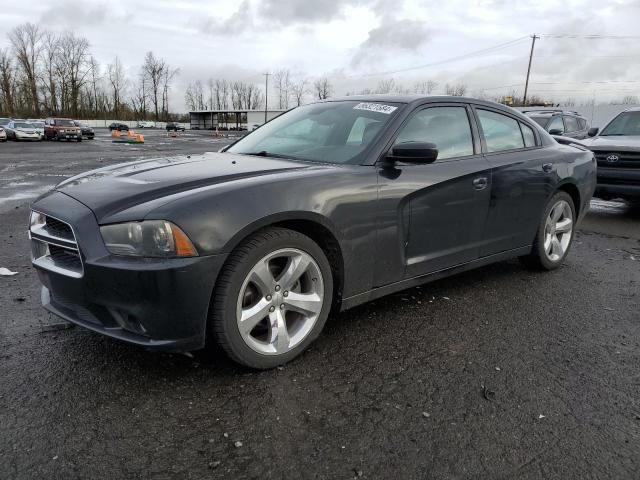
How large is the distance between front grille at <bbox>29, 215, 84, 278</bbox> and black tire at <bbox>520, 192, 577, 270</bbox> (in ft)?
12.2

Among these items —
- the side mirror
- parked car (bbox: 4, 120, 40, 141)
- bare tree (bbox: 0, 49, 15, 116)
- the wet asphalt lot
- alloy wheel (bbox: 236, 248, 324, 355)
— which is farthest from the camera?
bare tree (bbox: 0, 49, 15, 116)

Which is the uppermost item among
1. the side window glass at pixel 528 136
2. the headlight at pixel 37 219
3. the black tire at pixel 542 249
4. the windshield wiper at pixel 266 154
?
the side window glass at pixel 528 136

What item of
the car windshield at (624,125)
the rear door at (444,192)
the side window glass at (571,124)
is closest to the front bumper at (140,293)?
the rear door at (444,192)

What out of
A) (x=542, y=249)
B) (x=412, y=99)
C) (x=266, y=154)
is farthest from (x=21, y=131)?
(x=542, y=249)

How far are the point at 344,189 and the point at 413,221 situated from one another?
1.99 feet

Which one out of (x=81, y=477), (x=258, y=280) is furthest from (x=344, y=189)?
(x=81, y=477)

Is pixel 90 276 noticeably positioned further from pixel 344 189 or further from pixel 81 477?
pixel 344 189

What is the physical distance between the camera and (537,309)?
3779 mm

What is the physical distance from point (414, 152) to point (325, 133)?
803 mm

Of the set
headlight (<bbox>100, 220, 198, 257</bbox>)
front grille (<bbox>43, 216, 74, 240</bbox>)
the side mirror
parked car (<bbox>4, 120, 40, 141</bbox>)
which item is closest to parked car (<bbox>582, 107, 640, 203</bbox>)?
the side mirror

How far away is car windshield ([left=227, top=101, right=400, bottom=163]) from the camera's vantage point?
130 inches

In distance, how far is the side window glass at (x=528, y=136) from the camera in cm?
439

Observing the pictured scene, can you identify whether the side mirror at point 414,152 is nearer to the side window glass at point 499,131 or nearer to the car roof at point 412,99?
the car roof at point 412,99

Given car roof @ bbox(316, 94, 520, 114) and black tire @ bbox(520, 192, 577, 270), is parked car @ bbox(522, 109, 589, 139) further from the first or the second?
car roof @ bbox(316, 94, 520, 114)
